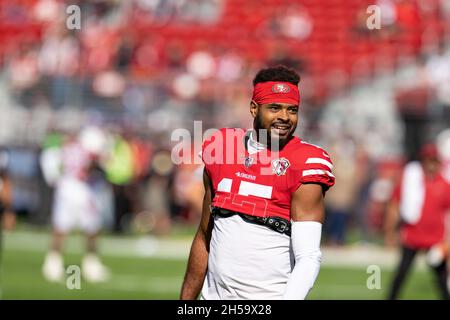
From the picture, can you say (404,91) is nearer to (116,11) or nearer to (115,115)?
(115,115)

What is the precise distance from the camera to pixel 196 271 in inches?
217

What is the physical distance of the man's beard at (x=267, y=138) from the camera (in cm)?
525

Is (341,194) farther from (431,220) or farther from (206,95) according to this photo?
(431,220)

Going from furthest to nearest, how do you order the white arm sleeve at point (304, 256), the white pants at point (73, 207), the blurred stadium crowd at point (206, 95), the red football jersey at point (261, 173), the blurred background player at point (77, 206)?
the blurred stadium crowd at point (206, 95)
the white pants at point (73, 207)
the blurred background player at point (77, 206)
the red football jersey at point (261, 173)
the white arm sleeve at point (304, 256)

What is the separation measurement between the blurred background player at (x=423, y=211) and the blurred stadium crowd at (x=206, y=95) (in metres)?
7.53

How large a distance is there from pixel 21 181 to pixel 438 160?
12416 mm

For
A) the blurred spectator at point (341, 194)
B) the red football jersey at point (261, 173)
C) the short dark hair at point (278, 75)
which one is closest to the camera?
the red football jersey at point (261, 173)

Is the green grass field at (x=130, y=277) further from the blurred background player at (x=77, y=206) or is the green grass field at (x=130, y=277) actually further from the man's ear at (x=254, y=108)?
the man's ear at (x=254, y=108)

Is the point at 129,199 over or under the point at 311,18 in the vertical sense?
under

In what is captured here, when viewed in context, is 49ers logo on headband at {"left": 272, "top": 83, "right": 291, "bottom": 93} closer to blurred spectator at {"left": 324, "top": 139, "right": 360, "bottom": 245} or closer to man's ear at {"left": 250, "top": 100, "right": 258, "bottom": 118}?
man's ear at {"left": 250, "top": 100, "right": 258, "bottom": 118}

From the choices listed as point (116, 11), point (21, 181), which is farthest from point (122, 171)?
point (116, 11)

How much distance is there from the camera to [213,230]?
543 centimetres

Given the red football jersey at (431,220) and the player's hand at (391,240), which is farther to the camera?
the player's hand at (391,240)

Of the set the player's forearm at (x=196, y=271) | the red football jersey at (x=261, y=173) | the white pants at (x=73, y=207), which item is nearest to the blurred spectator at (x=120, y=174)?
the white pants at (x=73, y=207)
